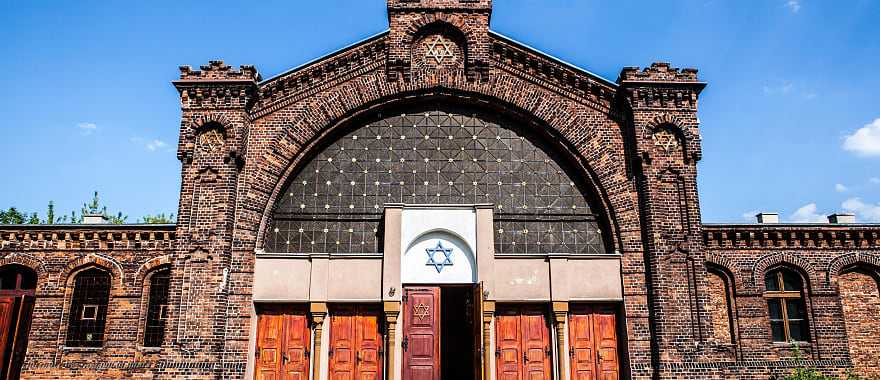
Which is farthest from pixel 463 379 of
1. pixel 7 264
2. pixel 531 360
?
pixel 7 264

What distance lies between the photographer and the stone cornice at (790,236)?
16.3 meters

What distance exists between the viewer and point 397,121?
16781 millimetres

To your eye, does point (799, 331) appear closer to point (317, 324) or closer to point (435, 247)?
point (435, 247)

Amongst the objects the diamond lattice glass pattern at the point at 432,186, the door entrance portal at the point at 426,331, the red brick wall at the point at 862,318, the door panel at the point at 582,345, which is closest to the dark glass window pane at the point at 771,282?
the red brick wall at the point at 862,318

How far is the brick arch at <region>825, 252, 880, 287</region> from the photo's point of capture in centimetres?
1628

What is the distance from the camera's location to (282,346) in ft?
49.1

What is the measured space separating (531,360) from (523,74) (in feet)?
23.8

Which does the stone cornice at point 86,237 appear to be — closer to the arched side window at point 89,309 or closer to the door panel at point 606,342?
the arched side window at point 89,309

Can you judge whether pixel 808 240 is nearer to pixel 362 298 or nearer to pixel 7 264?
pixel 362 298

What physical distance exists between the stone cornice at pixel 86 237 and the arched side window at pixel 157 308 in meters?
0.73

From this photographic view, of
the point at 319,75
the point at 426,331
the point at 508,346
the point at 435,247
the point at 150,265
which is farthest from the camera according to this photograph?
the point at 319,75

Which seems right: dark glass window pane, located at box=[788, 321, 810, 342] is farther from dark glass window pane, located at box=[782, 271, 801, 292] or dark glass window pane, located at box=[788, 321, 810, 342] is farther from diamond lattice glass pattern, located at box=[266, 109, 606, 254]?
diamond lattice glass pattern, located at box=[266, 109, 606, 254]

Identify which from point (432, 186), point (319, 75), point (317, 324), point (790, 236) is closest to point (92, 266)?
point (317, 324)

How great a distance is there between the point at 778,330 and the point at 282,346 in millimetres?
12227
